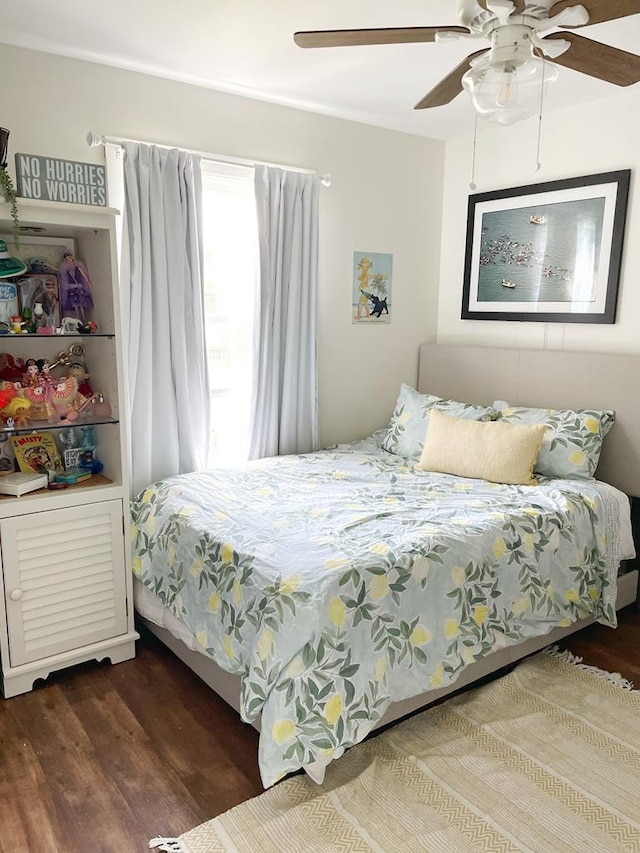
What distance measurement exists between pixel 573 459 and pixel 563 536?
0.54 meters

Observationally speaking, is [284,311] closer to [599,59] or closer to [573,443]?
[573,443]

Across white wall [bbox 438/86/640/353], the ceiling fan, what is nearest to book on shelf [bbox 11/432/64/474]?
the ceiling fan

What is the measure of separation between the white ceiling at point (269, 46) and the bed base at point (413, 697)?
234 cm

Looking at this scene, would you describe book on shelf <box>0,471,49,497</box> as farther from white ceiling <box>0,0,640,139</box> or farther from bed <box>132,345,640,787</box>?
white ceiling <box>0,0,640,139</box>

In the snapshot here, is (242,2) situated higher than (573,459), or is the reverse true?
(242,2)

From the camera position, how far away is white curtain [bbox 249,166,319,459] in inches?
128

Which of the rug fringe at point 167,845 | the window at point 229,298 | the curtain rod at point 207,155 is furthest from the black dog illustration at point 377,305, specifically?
the rug fringe at point 167,845

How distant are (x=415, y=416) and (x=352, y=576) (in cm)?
173

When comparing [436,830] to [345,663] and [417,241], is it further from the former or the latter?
[417,241]

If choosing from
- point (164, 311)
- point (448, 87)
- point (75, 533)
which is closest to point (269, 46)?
point (448, 87)

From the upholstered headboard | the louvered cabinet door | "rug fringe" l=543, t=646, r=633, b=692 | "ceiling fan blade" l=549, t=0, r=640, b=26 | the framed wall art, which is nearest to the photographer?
"ceiling fan blade" l=549, t=0, r=640, b=26

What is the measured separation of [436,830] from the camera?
180 cm

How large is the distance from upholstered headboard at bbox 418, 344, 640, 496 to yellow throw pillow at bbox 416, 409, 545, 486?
452mm

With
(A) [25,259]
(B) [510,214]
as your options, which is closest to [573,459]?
(B) [510,214]
